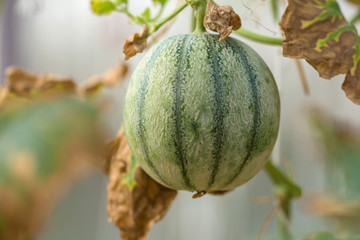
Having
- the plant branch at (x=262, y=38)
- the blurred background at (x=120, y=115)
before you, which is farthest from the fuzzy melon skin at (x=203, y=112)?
the blurred background at (x=120, y=115)

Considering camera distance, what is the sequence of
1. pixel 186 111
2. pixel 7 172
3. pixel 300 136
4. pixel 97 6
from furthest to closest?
pixel 300 136 → pixel 7 172 → pixel 97 6 → pixel 186 111

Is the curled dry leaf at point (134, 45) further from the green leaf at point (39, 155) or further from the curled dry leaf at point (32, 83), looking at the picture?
the green leaf at point (39, 155)

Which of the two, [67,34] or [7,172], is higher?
[67,34]

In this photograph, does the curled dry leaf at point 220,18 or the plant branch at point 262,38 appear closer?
the curled dry leaf at point 220,18

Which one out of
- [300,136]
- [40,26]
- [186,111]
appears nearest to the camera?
[186,111]

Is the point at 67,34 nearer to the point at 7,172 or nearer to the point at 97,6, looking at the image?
the point at 7,172

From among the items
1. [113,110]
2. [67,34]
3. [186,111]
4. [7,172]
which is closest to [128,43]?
[186,111]

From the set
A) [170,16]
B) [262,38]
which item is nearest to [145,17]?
[170,16]
